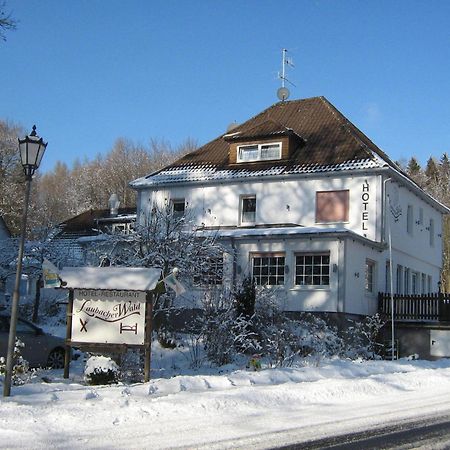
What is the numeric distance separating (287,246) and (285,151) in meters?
5.85

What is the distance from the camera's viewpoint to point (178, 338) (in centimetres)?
2077

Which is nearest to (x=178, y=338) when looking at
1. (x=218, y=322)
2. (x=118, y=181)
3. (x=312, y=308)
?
(x=218, y=322)

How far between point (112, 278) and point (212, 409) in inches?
190

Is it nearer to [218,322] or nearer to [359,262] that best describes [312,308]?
[359,262]

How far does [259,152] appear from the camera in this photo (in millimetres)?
31266

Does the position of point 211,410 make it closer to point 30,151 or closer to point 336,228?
point 30,151

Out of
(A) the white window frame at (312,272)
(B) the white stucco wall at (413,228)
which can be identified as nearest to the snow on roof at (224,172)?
(B) the white stucco wall at (413,228)

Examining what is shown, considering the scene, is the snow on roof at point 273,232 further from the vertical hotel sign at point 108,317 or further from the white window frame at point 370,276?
the vertical hotel sign at point 108,317

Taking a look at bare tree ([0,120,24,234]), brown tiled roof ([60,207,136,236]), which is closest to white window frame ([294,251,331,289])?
brown tiled roof ([60,207,136,236])

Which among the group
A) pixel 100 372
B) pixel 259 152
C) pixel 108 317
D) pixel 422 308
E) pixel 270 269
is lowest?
pixel 100 372

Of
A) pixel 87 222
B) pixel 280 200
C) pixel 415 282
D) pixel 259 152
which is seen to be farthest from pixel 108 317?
pixel 87 222

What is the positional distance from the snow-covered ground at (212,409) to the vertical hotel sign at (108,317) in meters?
1.03

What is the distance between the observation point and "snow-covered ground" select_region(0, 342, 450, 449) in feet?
28.4

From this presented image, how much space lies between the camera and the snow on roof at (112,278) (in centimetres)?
Answer: 1470
